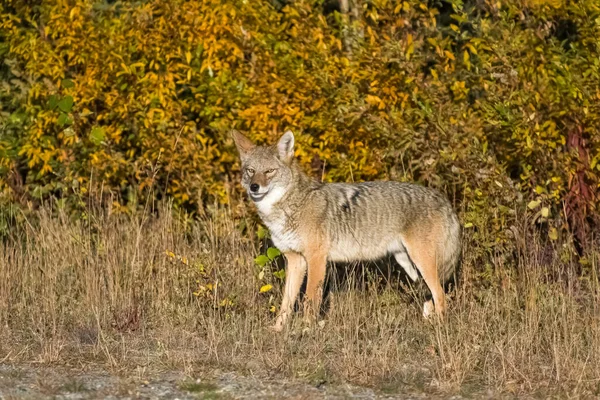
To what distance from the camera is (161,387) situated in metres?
6.89

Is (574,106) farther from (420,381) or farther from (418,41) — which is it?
(420,381)

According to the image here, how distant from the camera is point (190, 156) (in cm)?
1068

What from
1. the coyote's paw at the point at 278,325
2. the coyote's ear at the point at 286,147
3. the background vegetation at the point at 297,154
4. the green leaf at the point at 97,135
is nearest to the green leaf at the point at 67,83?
the background vegetation at the point at 297,154

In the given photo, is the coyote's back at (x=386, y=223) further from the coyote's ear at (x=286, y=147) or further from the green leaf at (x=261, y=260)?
the green leaf at (x=261, y=260)

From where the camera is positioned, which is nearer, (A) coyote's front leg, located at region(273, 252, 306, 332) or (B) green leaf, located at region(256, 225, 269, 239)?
(A) coyote's front leg, located at region(273, 252, 306, 332)

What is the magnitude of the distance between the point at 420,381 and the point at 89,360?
2228mm

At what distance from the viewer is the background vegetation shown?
805 cm

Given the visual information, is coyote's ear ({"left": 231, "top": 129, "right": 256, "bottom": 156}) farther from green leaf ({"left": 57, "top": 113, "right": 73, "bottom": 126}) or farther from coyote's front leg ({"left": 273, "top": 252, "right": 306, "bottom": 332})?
green leaf ({"left": 57, "top": 113, "right": 73, "bottom": 126})

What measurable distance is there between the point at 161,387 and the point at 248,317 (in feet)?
5.15

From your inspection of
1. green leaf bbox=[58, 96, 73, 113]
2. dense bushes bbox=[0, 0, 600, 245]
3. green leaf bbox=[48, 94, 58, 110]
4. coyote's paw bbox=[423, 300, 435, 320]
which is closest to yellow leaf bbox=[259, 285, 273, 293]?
coyote's paw bbox=[423, 300, 435, 320]

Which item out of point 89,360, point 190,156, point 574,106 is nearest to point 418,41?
point 574,106

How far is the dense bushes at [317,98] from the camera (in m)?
9.35

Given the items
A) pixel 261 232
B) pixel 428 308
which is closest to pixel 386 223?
pixel 428 308

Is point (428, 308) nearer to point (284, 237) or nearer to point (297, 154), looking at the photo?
point (284, 237)
